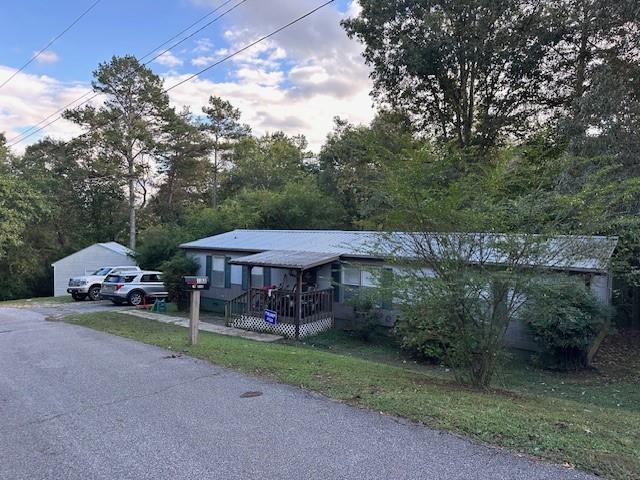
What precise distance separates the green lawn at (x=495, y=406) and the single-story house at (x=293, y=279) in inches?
120

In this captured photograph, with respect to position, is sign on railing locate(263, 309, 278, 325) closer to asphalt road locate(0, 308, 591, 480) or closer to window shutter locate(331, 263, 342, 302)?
window shutter locate(331, 263, 342, 302)

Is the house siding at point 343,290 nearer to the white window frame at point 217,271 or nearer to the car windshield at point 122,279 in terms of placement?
the white window frame at point 217,271

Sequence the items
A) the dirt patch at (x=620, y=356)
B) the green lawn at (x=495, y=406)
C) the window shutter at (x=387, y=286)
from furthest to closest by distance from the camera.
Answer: the dirt patch at (x=620, y=356)
the window shutter at (x=387, y=286)
the green lawn at (x=495, y=406)

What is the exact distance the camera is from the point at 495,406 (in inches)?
194

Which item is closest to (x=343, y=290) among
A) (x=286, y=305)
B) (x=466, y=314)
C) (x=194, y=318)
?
(x=286, y=305)

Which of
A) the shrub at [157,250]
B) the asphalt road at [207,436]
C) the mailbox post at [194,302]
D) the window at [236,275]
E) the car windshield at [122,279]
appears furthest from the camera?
the shrub at [157,250]

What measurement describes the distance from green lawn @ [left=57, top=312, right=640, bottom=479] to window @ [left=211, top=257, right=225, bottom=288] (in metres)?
9.10

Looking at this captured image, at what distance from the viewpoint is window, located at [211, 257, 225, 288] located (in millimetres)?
18578

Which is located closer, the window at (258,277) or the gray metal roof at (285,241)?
the gray metal roof at (285,241)

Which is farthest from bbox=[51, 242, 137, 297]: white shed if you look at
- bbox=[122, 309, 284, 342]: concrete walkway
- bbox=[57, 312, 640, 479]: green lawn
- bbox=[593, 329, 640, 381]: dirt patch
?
bbox=[593, 329, 640, 381]: dirt patch

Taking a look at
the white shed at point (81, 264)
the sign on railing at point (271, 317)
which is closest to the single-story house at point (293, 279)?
the sign on railing at point (271, 317)

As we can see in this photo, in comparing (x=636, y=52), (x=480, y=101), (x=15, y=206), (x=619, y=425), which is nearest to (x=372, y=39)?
(x=480, y=101)

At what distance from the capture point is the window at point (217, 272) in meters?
18.6

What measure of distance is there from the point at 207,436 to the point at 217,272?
14.9 metres
